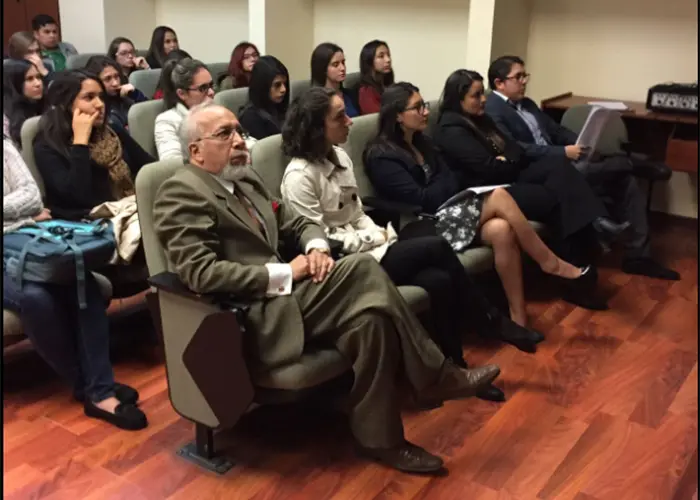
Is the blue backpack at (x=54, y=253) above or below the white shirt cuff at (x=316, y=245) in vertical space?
below

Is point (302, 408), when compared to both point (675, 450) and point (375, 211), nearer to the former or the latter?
point (375, 211)

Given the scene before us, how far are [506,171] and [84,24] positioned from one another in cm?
460

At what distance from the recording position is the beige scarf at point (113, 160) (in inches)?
110

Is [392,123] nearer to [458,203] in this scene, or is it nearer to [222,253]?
[458,203]

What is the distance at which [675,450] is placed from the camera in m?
2.47

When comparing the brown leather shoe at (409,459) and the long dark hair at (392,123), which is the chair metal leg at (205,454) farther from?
the long dark hair at (392,123)

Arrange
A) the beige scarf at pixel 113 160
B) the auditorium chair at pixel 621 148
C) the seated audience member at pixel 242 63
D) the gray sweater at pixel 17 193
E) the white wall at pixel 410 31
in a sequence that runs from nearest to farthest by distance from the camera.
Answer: the gray sweater at pixel 17 193 < the beige scarf at pixel 113 160 < the auditorium chair at pixel 621 148 < the seated audience member at pixel 242 63 < the white wall at pixel 410 31

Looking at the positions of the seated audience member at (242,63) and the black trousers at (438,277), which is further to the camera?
the seated audience member at (242,63)

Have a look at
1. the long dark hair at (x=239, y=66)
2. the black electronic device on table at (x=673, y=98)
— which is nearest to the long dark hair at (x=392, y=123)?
the long dark hair at (x=239, y=66)

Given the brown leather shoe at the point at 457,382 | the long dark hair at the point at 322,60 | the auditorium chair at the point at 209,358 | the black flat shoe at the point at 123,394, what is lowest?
the black flat shoe at the point at 123,394

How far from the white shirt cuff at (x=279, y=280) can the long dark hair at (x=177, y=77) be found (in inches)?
58.8

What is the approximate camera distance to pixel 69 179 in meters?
2.69

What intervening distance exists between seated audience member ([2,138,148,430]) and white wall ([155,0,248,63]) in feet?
13.2

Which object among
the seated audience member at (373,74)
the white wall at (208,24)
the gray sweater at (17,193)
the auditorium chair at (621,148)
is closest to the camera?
the gray sweater at (17,193)
